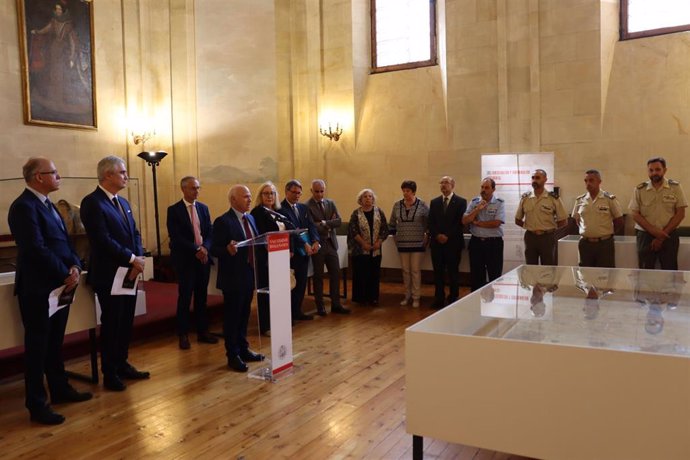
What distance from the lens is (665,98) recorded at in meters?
7.38

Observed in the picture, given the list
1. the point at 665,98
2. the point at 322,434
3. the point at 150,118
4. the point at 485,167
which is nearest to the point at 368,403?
the point at 322,434

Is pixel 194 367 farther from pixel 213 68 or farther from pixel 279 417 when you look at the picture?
pixel 213 68

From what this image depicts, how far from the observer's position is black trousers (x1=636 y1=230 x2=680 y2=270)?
564cm

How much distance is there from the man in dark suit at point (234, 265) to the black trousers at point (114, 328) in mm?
670

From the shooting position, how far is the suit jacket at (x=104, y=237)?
3.89 m

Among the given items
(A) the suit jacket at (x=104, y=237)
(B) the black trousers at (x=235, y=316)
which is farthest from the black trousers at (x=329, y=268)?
(A) the suit jacket at (x=104, y=237)

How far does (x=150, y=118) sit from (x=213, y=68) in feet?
4.11

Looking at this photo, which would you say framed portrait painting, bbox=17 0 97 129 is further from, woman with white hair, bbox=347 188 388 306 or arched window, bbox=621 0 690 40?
arched window, bbox=621 0 690 40

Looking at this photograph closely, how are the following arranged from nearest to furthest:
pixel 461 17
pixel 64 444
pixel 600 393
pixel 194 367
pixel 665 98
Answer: pixel 600 393
pixel 64 444
pixel 194 367
pixel 665 98
pixel 461 17

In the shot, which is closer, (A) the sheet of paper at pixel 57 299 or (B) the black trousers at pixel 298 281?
(A) the sheet of paper at pixel 57 299

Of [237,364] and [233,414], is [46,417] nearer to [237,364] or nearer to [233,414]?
[233,414]

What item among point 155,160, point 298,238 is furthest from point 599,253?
point 155,160

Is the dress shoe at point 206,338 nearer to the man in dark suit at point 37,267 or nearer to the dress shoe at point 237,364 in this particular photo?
the dress shoe at point 237,364

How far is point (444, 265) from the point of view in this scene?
689 centimetres
